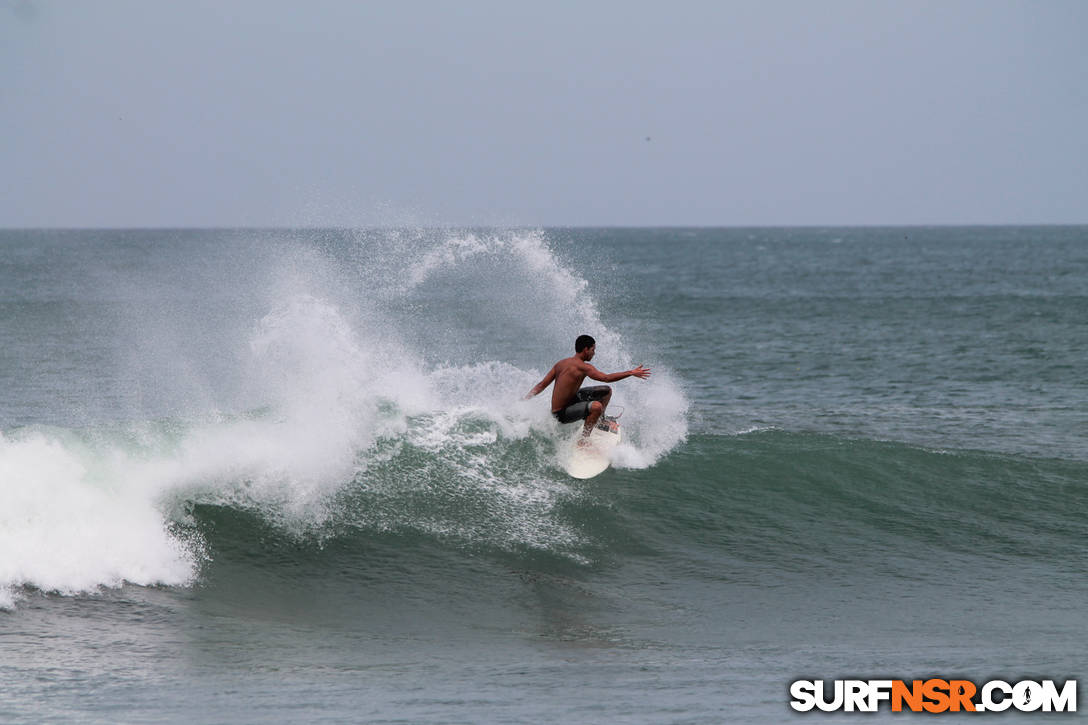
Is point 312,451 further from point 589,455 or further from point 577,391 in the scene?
point 589,455

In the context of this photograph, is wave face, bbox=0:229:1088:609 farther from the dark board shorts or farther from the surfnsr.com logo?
the surfnsr.com logo

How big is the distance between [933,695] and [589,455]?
6.59m

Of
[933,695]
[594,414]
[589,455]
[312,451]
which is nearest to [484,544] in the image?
[594,414]

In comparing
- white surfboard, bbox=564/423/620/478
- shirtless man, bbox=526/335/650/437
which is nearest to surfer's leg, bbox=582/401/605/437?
shirtless man, bbox=526/335/650/437

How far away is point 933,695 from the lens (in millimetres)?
8438

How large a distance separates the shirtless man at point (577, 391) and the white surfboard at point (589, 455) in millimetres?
538

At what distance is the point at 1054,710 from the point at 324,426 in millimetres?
8758

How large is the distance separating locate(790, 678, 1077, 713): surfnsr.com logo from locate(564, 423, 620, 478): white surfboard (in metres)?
5.90

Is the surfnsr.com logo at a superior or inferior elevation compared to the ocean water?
inferior

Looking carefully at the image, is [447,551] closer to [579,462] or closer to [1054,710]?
[579,462]

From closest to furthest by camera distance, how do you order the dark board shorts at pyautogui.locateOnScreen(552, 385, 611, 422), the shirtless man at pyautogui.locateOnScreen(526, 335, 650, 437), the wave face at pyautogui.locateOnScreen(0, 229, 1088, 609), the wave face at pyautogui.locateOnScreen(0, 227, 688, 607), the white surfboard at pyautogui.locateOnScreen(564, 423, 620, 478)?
the wave face at pyautogui.locateOnScreen(0, 227, 688, 607) < the wave face at pyautogui.locateOnScreen(0, 229, 1088, 609) < the shirtless man at pyautogui.locateOnScreen(526, 335, 650, 437) < the dark board shorts at pyautogui.locateOnScreen(552, 385, 611, 422) < the white surfboard at pyautogui.locateOnScreen(564, 423, 620, 478)

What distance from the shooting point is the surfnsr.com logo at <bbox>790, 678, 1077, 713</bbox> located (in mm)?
8195

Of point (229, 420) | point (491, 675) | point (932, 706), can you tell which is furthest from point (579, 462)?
point (932, 706)

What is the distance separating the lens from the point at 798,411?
22.8 meters
